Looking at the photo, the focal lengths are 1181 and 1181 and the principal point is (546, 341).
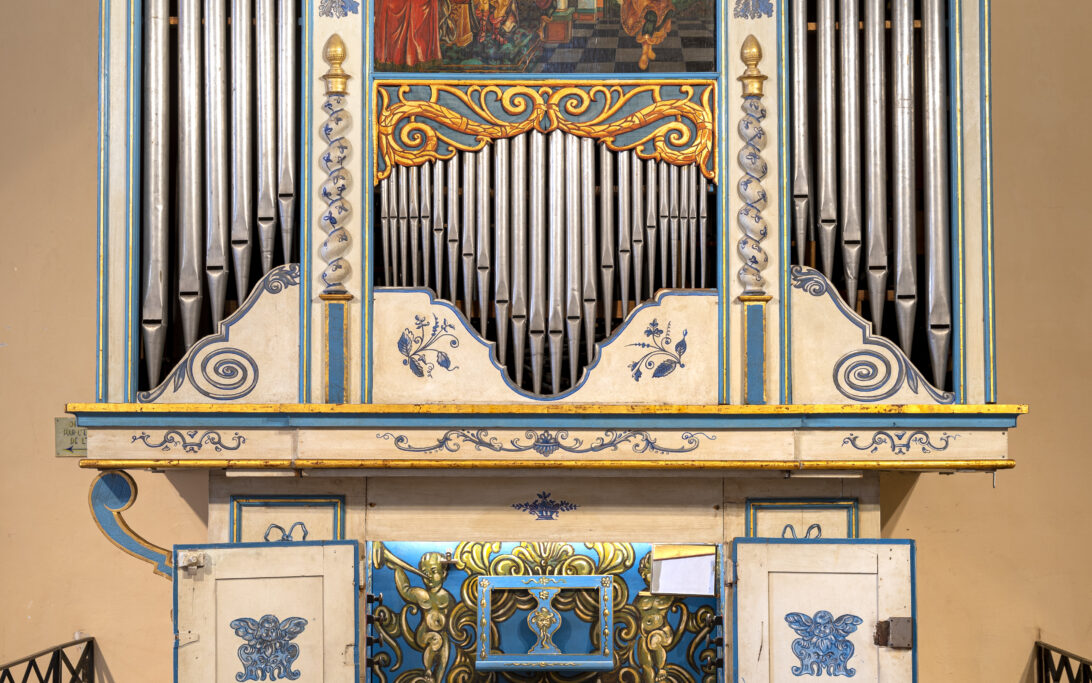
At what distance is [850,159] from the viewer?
563 centimetres

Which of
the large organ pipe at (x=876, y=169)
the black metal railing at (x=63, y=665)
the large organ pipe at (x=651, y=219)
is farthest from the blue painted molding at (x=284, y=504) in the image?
the large organ pipe at (x=876, y=169)

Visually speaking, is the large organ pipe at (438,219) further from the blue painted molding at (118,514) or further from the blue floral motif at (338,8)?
the blue painted molding at (118,514)

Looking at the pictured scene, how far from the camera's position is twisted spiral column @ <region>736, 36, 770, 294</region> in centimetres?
562

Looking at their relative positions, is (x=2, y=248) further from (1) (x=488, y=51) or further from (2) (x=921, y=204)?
(2) (x=921, y=204)

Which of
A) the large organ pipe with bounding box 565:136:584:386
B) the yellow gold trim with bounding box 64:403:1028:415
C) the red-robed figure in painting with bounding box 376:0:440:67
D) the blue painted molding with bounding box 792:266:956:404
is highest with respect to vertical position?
the red-robed figure in painting with bounding box 376:0:440:67

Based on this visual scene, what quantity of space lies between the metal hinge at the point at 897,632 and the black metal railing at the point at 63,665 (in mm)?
4498

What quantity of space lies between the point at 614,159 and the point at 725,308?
923 millimetres

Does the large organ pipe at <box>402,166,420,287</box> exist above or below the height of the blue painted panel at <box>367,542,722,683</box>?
above

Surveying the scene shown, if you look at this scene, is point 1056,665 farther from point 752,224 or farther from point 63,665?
point 63,665

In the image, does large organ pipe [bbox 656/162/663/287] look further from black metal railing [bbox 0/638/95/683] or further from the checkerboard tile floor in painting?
black metal railing [bbox 0/638/95/683]

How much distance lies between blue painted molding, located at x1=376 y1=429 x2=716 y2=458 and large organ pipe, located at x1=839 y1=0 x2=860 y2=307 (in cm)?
106

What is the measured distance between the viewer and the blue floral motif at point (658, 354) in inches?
221

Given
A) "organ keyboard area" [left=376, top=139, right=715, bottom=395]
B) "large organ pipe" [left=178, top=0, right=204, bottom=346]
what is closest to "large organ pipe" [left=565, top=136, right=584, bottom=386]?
"organ keyboard area" [left=376, top=139, right=715, bottom=395]

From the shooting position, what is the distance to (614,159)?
5.82m
